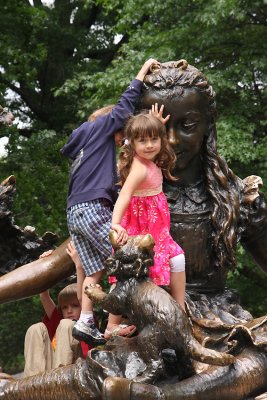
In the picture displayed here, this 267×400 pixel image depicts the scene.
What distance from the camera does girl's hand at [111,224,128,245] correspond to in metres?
4.00

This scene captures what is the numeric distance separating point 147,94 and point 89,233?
32.5 inches

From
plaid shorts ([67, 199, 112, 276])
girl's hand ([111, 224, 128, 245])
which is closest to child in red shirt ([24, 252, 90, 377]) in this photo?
plaid shorts ([67, 199, 112, 276])

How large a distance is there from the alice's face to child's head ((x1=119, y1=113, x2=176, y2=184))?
37 cm

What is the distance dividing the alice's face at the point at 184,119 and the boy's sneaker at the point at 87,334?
1.02 metres

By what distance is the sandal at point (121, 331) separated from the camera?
14.0 ft

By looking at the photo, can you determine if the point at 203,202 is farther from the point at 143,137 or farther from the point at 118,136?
the point at 143,137

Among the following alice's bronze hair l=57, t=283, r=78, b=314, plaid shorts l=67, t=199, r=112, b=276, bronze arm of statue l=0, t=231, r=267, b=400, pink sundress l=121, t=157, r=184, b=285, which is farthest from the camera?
alice's bronze hair l=57, t=283, r=78, b=314

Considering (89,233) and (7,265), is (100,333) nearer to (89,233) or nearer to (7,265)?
(89,233)

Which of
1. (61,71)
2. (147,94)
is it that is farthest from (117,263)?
(61,71)

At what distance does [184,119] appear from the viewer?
4.89m

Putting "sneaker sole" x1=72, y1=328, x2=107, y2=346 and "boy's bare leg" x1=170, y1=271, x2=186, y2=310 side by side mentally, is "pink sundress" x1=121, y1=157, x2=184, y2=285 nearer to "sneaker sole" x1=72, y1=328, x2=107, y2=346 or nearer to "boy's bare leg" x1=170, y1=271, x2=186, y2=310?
"boy's bare leg" x1=170, y1=271, x2=186, y2=310

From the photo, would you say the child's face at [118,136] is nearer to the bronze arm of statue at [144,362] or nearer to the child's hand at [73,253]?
the child's hand at [73,253]

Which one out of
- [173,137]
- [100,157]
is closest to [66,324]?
[100,157]

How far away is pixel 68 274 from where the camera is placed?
525cm
